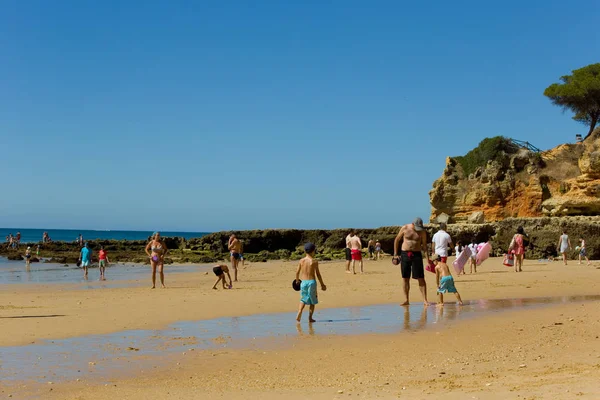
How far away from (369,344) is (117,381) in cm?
351

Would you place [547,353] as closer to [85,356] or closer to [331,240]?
[85,356]

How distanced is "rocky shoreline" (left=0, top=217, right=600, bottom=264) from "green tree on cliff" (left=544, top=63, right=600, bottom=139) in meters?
16.0

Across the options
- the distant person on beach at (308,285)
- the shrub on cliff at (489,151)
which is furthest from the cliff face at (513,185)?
the distant person on beach at (308,285)

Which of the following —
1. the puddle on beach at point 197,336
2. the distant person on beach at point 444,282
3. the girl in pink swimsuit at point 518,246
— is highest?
the girl in pink swimsuit at point 518,246

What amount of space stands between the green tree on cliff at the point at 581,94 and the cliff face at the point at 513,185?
5746mm

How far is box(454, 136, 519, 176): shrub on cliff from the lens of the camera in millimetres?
44031

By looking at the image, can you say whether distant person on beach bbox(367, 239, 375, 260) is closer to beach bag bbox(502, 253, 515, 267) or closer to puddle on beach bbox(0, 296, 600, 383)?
beach bag bbox(502, 253, 515, 267)

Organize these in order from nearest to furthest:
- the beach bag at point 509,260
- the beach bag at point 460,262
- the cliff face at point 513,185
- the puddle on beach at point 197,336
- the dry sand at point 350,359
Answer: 1. the dry sand at point 350,359
2. the puddle on beach at point 197,336
3. the beach bag at point 460,262
4. the beach bag at point 509,260
5. the cliff face at point 513,185

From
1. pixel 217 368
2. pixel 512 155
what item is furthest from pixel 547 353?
pixel 512 155

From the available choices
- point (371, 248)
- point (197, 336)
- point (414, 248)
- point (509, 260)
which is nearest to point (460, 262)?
point (509, 260)

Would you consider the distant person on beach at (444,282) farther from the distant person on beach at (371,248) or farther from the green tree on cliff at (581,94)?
the green tree on cliff at (581,94)

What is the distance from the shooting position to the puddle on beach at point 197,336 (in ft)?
24.4

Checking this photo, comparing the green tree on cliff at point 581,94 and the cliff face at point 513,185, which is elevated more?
the green tree on cliff at point 581,94

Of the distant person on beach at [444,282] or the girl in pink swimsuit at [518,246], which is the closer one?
the distant person on beach at [444,282]
